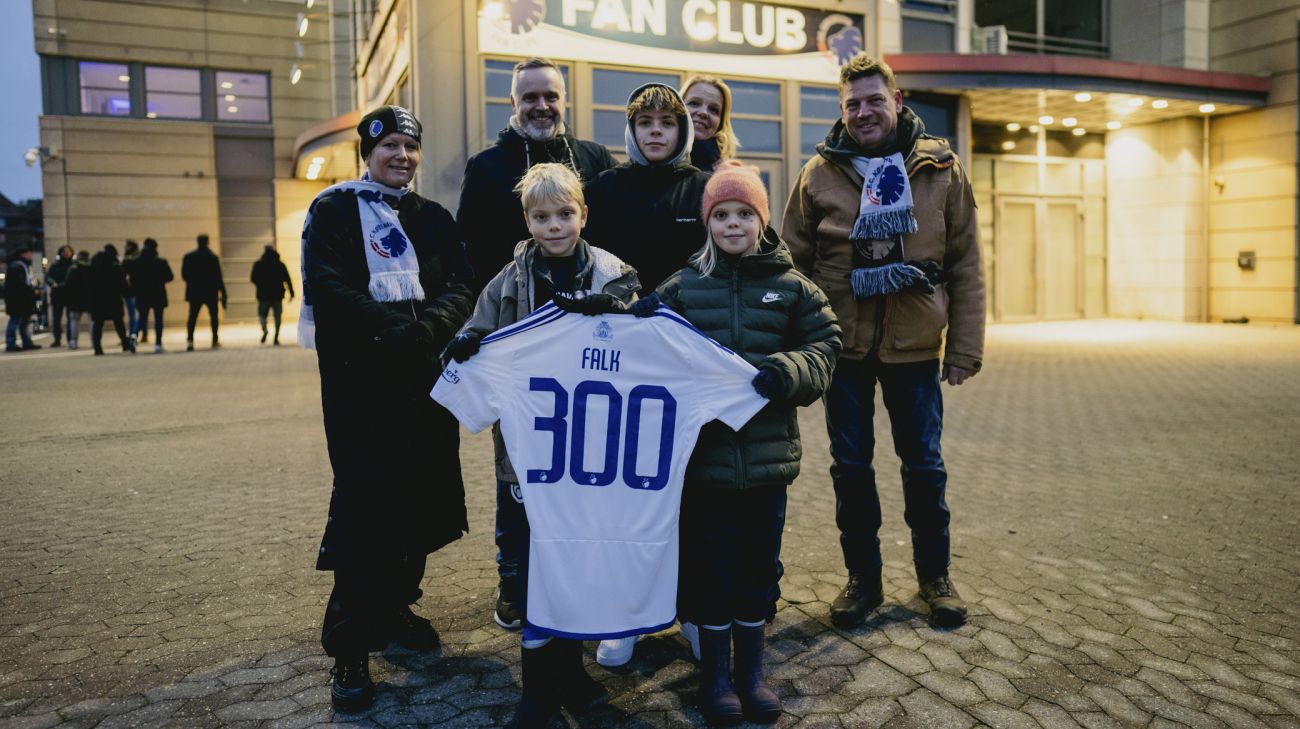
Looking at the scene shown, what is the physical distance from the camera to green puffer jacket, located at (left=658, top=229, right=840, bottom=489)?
116 inches

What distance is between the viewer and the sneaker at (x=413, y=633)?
3.49 m

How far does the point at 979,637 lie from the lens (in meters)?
3.51

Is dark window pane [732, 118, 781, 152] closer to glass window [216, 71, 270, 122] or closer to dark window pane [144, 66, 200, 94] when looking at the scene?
glass window [216, 71, 270, 122]

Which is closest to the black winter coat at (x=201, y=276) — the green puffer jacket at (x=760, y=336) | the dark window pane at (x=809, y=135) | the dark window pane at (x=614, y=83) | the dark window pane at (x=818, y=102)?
the dark window pane at (x=614, y=83)

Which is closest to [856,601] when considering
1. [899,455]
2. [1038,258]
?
[899,455]

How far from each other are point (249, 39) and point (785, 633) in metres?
26.6

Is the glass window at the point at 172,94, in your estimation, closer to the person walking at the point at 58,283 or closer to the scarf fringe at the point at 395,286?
the person walking at the point at 58,283

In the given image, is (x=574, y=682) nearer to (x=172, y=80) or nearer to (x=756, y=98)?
(x=756, y=98)

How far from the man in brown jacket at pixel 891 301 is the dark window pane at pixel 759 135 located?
1289cm

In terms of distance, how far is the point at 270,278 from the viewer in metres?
17.6

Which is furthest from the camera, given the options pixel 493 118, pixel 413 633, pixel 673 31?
pixel 673 31

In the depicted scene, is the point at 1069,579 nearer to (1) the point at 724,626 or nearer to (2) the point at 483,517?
(1) the point at 724,626

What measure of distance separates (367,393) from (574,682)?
3.77ft

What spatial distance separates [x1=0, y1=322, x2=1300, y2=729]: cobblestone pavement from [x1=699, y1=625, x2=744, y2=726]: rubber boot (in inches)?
4.6
